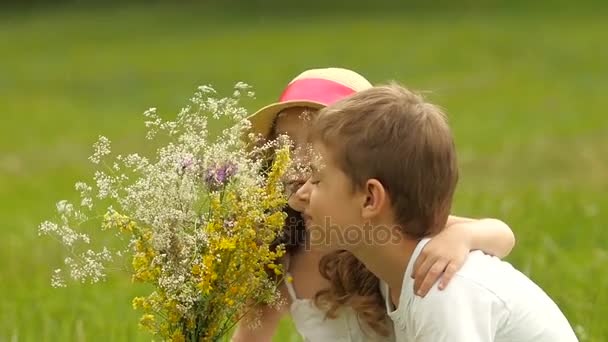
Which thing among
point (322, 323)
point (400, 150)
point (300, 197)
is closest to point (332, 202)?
point (300, 197)

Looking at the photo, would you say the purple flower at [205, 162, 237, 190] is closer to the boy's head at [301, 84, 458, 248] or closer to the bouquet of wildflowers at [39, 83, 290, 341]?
the bouquet of wildflowers at [39, 83, 290, 341]

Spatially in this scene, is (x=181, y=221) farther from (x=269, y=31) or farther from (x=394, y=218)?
(x=269, y=31)

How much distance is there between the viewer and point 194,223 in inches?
122

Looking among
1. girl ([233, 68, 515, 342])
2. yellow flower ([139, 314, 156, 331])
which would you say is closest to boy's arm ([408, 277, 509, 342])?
girl ([233, 68, 515, 342])

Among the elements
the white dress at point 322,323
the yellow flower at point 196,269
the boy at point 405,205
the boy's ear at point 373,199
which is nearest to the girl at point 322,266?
the white dress at point 322,323

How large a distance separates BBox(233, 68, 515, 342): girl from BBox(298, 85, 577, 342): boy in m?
0.11

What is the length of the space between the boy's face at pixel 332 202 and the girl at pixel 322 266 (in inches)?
3.1

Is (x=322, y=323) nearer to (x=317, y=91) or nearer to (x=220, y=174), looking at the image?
(x=317, y=91)

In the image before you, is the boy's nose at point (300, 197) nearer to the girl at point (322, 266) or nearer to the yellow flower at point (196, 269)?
the girl at point (322, 266)

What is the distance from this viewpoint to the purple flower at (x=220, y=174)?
10.3 feet

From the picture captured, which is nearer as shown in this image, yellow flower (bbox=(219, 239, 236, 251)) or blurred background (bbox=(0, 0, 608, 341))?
yellow flower (bbox=(219, 239, 236, 251))

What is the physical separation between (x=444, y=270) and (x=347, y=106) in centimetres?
52

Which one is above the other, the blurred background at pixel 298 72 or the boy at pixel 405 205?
the boy at pixel 405 205

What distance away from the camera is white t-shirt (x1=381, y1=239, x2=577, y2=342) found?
3.13m
